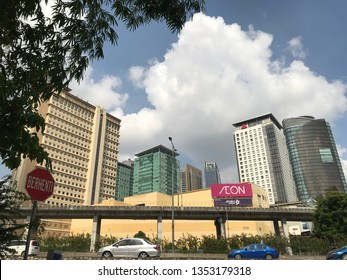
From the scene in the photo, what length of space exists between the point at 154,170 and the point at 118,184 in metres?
27.5

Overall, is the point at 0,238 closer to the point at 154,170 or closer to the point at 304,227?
the point at 304,227

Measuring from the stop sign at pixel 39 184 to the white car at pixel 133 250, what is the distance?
1368cm

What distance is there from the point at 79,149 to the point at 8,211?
123 metres

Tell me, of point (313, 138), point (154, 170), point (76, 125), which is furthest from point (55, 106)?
point (313, 138)

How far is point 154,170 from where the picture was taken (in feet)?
599

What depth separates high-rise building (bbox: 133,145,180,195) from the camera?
178938 millimetres

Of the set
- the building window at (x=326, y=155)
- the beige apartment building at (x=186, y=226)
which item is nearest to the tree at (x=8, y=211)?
the beige apartment building at (x=186, y=226)

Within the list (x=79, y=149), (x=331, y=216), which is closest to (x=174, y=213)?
(x=331, y=216)

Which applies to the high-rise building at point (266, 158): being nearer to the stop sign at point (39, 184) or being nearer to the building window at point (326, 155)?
the building window at point (326, 155)

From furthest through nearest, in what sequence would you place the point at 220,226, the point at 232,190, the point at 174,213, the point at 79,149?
1. the point at 79,149
2. the point at 232,190
3. the point at 220,226
4. the point at 174,213

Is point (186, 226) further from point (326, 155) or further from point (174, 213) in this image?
point (326, 155)

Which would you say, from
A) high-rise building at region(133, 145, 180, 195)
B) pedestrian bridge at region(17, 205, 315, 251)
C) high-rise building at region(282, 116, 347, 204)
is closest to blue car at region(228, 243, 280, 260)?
pedestrian bridge at region(17, 205, 315, 251)

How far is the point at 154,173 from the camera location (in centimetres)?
18188

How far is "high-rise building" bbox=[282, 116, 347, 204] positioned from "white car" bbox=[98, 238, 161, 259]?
169 metres
